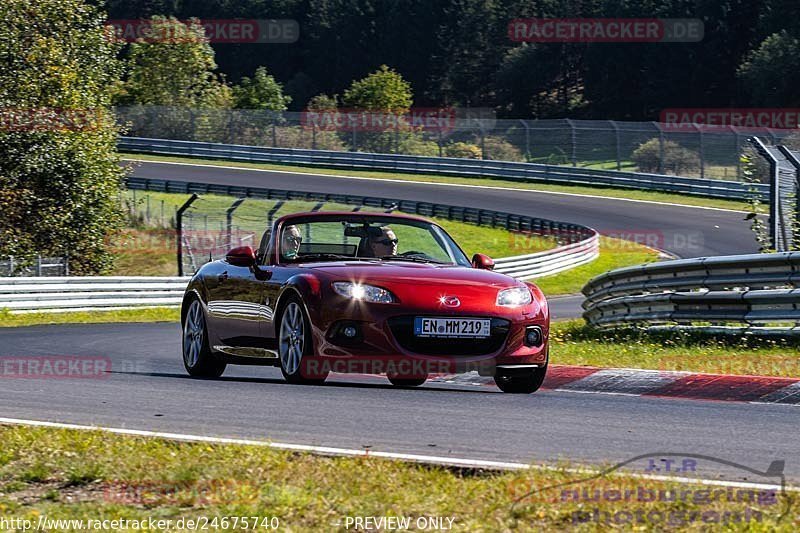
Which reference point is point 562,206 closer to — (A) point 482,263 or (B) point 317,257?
(A) point 482,263

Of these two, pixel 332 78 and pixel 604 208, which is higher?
pixel 332 78

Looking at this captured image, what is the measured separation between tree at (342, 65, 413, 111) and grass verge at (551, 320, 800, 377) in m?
73.0

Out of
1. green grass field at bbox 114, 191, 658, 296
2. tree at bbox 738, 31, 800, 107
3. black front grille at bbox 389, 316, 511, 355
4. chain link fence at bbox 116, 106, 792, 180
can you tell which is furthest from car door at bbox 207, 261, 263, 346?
tree at bbox 738, 31, 800, 107

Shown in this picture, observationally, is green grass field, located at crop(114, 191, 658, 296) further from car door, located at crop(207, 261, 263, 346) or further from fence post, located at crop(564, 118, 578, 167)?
car door, located at crop(207, 261, 263, 346)

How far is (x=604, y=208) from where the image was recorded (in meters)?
45.8

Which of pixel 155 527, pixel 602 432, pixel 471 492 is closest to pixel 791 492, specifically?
pixel 471 492

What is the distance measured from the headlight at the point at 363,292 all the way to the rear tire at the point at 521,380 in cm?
99

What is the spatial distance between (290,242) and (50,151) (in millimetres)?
29181

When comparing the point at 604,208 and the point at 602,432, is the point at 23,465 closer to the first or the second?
the point at 602,432

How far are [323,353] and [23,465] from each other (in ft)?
10.3

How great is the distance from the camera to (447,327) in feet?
28.9

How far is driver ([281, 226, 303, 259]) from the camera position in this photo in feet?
32.8

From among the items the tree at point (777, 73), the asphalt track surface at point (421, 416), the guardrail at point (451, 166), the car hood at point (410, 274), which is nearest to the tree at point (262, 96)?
the guardrail at point (451, 166)

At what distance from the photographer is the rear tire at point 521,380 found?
922 centimetres
